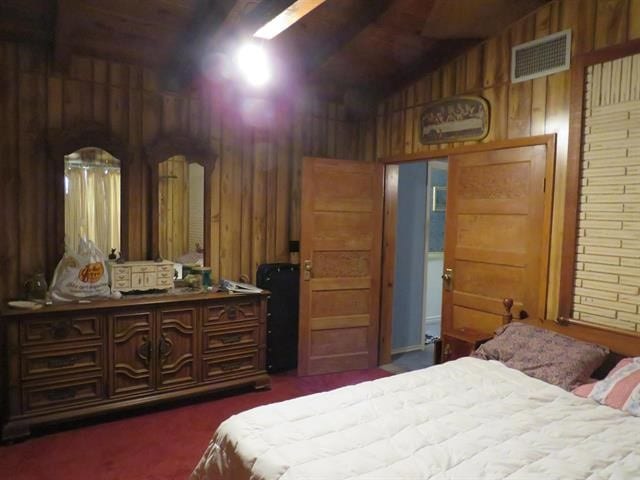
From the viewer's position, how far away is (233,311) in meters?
3.37

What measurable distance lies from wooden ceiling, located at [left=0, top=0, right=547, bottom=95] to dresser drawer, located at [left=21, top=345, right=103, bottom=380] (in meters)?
1.90

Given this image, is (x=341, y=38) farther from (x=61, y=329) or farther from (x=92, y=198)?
(x=61, y=329)

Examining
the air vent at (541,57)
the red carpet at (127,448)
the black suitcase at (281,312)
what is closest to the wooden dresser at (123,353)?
the red carpet at (127,448)

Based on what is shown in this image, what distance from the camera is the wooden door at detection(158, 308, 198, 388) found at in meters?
3.09

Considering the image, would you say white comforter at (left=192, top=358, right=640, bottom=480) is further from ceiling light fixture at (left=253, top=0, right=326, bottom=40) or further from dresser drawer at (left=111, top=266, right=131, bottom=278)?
ceiling light fixture at (left=253, top=0, right=326, bottom=40)

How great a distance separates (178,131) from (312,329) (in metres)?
1.96

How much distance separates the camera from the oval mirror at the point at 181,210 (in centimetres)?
349

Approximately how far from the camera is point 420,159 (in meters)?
3.88

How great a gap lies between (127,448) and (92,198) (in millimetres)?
1697

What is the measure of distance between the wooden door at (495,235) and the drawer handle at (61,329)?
8.79ft

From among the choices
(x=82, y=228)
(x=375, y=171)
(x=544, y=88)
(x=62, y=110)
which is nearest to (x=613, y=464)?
(x=544, y=88)

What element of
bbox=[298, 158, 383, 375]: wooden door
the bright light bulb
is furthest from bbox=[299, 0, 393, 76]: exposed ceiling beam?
bbox=[298, 158, 383, 375]: wooden door

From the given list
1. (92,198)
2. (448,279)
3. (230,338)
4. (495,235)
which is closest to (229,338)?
(230,338)

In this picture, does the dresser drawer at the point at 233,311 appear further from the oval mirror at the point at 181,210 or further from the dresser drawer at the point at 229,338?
the oval mirror at the point at 181,210
